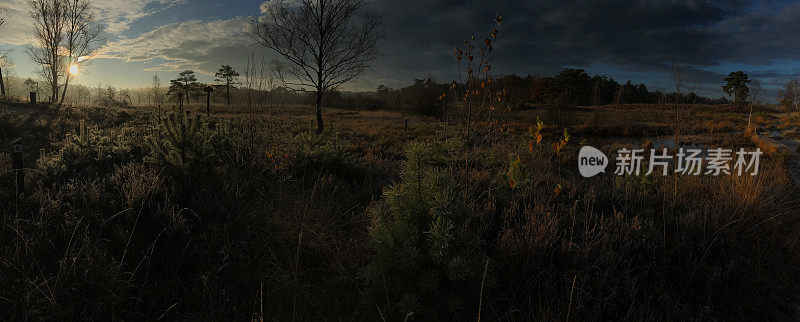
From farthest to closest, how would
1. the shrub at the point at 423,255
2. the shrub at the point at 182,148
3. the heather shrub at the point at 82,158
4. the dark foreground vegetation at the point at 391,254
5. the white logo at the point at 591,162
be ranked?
the white logo at the point at 591,162 < the heather shrub at the point at 82,158 < the shrub at the point at 182,148 < the dark foreground vegetation at the point at 391,254 < the shrub at the point at 423,255

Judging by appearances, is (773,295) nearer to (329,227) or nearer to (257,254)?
(329,227)

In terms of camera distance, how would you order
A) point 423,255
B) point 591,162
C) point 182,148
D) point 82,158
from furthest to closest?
point 591,162
point 82,158
point 182,148
point 423,255

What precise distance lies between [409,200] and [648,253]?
267 cm

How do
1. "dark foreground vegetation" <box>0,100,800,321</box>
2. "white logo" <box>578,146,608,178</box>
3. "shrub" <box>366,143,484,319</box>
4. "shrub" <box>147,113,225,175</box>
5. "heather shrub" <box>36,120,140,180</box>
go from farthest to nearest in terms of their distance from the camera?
"white logo" <box>578,146,608,178</box>
"heather shrub" <box>36,120,140,180</box>
"shrub" <box>147,113,225,175</box>
"dark foreground vegetation" <box>0,100,800,321</box>
"shrub" <box>366,143,484,319</box>

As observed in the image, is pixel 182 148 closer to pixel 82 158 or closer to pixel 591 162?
pixel 82 158

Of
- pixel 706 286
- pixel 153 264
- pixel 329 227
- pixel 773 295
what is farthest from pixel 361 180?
pixel 773 295

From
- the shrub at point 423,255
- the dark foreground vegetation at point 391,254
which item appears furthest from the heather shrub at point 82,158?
the shrub at point 423,255

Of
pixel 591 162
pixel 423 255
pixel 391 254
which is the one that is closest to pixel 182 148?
pixel 391 254

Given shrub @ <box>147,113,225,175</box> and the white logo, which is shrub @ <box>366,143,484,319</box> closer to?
shrub @ <box>147,113,225,175</box>

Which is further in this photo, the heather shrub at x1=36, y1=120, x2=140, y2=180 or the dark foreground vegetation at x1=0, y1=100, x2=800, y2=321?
the heather shrub at x1=36, y1=120, x2=140, y2=180

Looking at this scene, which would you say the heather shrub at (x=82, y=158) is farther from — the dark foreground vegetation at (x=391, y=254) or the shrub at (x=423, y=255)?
the shrub at (x=423, y=255)

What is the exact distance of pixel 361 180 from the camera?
6391 mm

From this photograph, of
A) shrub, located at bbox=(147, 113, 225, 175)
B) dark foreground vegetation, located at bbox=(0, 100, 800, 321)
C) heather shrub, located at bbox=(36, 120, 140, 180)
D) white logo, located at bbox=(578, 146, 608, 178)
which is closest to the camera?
dark foreground vegetation, located at bbox=(0, 100, 800, 321)

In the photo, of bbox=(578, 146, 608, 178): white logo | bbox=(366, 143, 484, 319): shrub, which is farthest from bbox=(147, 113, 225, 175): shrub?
bbox=(578, 146, 608, 178): white logo
